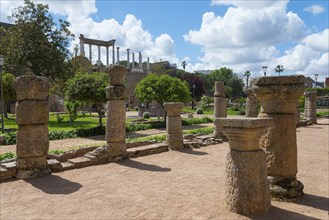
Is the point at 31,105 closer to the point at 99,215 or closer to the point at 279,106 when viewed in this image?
the point at 99,215

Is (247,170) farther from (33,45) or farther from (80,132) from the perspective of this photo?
(33,45)

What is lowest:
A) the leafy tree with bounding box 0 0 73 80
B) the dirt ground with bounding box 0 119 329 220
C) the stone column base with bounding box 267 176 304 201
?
the dirt ground with bounding box 0 119 329 220

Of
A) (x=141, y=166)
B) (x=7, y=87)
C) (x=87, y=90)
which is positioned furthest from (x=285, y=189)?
(x=7, y=87)

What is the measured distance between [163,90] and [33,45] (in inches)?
463

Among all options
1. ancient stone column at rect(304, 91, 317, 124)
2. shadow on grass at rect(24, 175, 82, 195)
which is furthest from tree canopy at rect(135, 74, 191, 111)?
shadow on grass at rect(24, 175, 82, 195)

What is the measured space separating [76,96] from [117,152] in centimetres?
915

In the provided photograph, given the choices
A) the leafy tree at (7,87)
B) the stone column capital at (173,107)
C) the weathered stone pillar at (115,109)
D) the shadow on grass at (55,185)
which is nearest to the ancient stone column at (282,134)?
the shadow on grass at (55,185)

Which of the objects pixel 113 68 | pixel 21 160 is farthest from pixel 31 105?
pixel 113 68

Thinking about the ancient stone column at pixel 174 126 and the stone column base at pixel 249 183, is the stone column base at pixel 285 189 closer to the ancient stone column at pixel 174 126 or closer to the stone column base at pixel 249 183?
the stone column base at pixel 249 183

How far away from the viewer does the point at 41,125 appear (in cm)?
716

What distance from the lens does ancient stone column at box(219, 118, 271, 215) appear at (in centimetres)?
436

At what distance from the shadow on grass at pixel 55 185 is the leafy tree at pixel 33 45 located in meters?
19.9

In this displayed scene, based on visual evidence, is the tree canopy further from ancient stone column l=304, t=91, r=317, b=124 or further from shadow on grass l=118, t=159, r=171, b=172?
shadow on grass l=118, t=159, r=171, b=172

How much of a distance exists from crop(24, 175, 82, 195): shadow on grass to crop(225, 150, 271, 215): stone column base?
3289 millimetres
